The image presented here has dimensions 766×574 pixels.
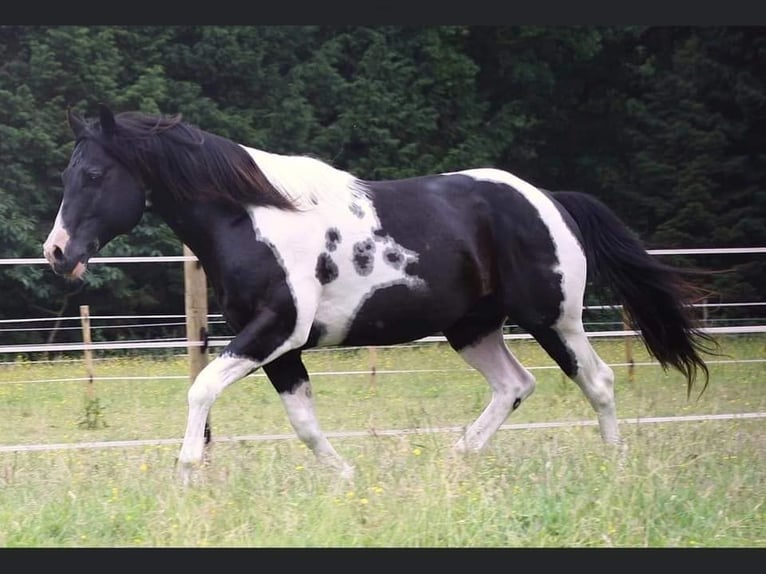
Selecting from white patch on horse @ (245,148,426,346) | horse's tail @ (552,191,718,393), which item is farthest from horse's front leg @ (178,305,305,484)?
horse's tail @ (552,191,718,393)

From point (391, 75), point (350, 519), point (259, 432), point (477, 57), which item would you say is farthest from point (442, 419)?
point (477, 57)

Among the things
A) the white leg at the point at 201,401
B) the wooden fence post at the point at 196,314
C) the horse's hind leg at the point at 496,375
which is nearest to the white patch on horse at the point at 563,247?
the horse's hind leg at the point at 496,375

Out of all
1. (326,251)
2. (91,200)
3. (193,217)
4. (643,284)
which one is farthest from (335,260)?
(643,284)

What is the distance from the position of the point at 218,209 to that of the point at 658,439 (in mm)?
2971

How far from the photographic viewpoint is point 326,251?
18.3 feet

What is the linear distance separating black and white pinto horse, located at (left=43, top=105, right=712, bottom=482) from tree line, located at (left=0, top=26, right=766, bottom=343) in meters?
11.4

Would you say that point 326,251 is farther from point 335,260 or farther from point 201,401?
point 201,401

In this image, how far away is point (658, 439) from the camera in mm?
6473

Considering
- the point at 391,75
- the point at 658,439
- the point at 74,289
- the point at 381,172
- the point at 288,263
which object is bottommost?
the point at 74,289

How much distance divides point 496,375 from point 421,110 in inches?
553

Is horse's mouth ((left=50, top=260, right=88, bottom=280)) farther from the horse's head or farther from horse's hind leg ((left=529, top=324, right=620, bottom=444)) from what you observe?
horse's hind leg ((left=529, top=324, right=620, bottom=444))

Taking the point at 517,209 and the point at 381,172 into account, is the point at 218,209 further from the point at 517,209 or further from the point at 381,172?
the point at 381,172

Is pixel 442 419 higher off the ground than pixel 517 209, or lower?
lower

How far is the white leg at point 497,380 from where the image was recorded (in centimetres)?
618
